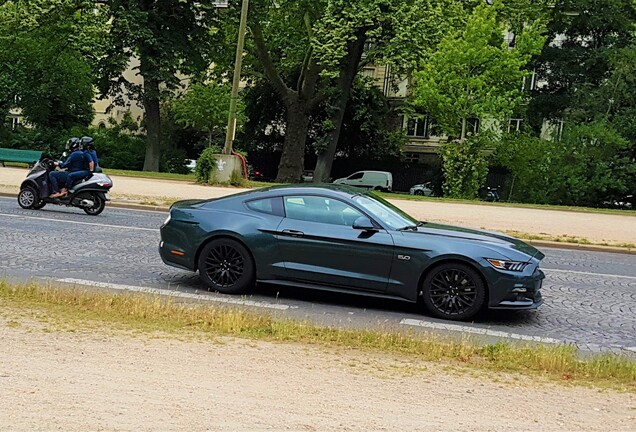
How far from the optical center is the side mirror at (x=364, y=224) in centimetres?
824

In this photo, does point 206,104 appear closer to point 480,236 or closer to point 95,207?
point 95,207

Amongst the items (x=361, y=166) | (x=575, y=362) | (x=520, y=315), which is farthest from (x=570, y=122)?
(x=575, y=362)

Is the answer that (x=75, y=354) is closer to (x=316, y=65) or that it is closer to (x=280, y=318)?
(x=280, y=318)

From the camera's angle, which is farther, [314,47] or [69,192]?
[314,47]

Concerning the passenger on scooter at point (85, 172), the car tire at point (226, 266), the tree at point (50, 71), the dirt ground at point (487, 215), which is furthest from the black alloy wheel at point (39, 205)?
the tree at point (50, 71)

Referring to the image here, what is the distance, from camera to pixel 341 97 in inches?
1559

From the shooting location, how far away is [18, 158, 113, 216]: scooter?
51.9 ft

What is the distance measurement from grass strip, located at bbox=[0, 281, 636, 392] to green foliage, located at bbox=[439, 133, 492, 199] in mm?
30044

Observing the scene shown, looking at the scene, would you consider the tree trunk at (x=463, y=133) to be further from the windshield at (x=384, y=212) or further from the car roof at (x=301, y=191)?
the car roof at (x=301, y=191)

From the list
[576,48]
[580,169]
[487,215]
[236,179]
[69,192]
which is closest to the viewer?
[69,192]

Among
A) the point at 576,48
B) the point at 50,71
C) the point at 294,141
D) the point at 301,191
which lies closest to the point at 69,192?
the point at 301,191

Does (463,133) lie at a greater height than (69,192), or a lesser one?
greater

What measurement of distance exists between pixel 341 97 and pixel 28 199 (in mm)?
25440

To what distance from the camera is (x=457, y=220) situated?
1959cm
